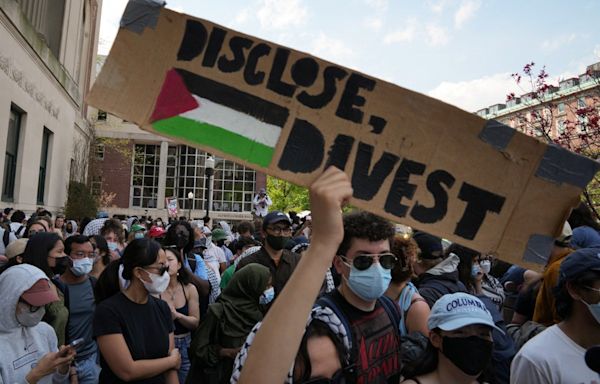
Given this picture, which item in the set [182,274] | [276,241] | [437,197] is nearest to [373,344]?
[437,197]

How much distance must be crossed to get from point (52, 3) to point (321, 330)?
79.8 ft

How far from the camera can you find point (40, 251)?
425cm

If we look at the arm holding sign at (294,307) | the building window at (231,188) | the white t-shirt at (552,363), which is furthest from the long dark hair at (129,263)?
the building window at (231,188)

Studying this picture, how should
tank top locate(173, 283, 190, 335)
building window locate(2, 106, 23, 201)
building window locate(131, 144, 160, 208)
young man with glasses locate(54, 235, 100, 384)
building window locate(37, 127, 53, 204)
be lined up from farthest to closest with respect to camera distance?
building window locate(131, 144, 160, 208) → building window locate(37, 127, 53, 204) → building window locate(2, 106, 23, 201) → tank top locate(173, 283, 190, 335) → young man with glasses locate(54, 235, 100, 384)

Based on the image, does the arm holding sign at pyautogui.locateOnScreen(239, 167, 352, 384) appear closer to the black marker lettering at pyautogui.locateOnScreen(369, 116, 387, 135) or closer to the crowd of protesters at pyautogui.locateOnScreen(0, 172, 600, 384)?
the crowd of protesters at pyautogui.locateOnScreen(0, 172, 600, 384)

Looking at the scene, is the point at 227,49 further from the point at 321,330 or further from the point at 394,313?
the point at 394,313

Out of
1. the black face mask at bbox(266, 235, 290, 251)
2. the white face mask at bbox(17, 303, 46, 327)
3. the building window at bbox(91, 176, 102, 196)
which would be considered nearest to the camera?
the white face mask at bbox(17, 303, 46, 327)

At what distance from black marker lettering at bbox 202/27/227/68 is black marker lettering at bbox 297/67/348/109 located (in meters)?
0.38

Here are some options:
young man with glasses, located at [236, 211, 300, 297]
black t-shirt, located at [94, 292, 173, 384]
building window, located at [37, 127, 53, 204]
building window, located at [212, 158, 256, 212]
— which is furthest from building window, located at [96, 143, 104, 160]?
black t-shirt, located at [94, 292, 173, 384]

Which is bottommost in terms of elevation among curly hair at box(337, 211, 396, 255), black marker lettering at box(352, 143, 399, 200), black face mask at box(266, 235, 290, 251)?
black face mask at box(266, 235, 290, 251)

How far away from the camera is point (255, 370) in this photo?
51.8 inches

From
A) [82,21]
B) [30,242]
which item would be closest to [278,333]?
[30,242]

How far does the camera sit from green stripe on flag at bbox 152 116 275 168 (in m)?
1.82

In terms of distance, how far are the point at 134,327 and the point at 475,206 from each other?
8.11 feet
